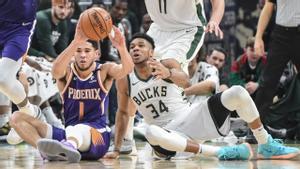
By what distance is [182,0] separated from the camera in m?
7.18

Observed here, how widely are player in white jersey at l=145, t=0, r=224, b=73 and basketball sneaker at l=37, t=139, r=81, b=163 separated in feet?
4.49

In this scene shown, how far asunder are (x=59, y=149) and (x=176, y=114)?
1218 millimetres

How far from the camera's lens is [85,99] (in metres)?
6.70

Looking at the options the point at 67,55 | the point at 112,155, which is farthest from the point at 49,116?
the point at 67,55

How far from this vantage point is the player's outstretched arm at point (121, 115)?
6.90 metres

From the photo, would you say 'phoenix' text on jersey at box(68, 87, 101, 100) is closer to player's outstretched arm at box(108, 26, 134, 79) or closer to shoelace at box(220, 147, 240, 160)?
player's outstretched arm at box(108, 26, 134, 79)

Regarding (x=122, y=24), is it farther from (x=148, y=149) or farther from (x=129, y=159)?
(x=129, y=159)

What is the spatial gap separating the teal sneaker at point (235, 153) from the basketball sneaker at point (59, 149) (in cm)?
118

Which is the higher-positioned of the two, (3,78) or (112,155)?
(3,78)

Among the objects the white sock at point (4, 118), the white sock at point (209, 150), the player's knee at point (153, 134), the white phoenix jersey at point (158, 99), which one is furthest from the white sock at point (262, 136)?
the white sock at point (4, 118)

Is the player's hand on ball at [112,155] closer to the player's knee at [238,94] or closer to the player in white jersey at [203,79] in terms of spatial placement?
the player's knee at [238,94]

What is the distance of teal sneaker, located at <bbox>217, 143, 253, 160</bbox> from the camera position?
20.8 ft

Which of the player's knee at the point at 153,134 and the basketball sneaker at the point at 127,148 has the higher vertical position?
the player's knee at the point at 153,134

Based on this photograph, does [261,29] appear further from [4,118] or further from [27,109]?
[4,118]
